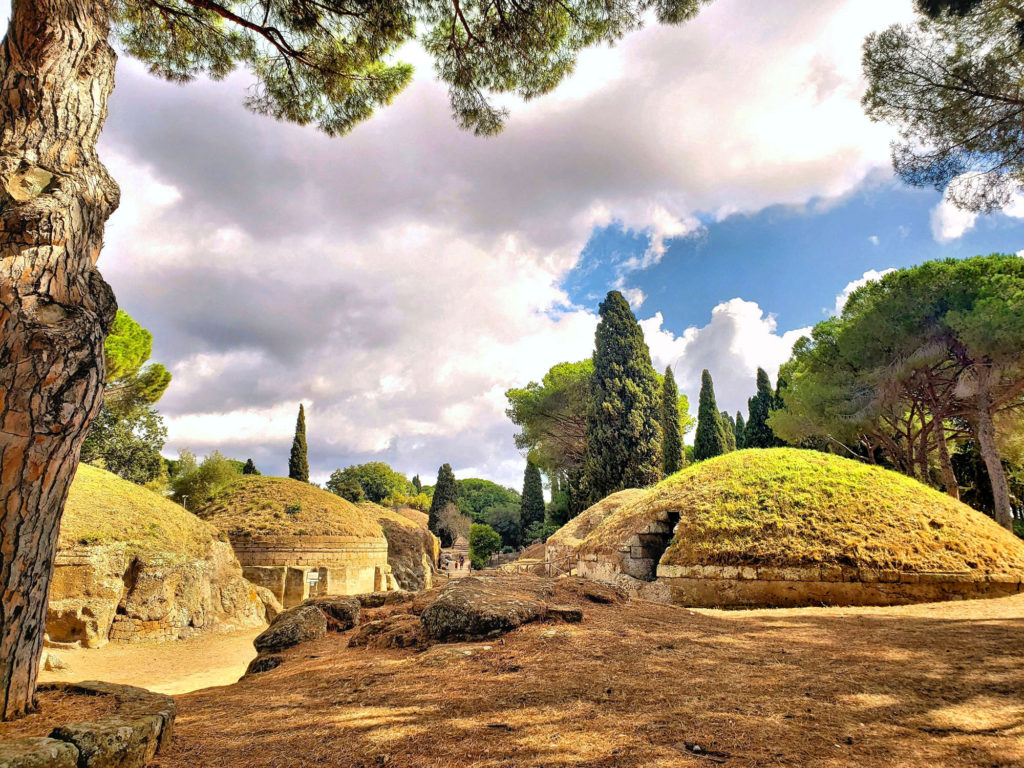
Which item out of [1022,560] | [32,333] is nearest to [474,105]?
[32,333]

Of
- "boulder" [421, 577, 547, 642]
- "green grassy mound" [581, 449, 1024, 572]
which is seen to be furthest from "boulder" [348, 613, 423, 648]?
"green grassy mound" [581, 449, 1024, 572]

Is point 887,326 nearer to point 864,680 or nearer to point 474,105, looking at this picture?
point 474,105

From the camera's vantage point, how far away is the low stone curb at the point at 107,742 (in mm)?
2041

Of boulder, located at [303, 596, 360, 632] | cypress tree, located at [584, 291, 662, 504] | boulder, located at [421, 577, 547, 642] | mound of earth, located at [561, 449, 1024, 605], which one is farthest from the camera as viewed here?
Answer: cypress tree, located at [584, 291, 662, 504]

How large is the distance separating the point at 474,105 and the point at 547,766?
8536 mm

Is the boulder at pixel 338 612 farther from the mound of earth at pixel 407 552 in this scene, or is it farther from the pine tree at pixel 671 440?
the pine tree at pixel 671 440

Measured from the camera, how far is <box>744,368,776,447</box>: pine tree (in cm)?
2845

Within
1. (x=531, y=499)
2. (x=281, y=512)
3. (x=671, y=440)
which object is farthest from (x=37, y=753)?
(x=531, y=499)

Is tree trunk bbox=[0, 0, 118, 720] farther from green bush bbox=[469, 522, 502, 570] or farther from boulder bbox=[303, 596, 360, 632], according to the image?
green bush bbox=[469, 522, 502, 570]

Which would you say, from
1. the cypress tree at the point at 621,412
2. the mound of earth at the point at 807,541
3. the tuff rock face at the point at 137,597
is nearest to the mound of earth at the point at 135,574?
the tuff rock face at the point at 137,597

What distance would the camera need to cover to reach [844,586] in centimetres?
765

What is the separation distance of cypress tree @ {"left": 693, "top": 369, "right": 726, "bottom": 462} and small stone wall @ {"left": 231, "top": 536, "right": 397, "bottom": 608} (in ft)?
59.6

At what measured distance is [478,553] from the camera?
33.4 meters

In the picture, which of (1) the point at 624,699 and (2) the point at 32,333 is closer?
(2) the point at 32,333
